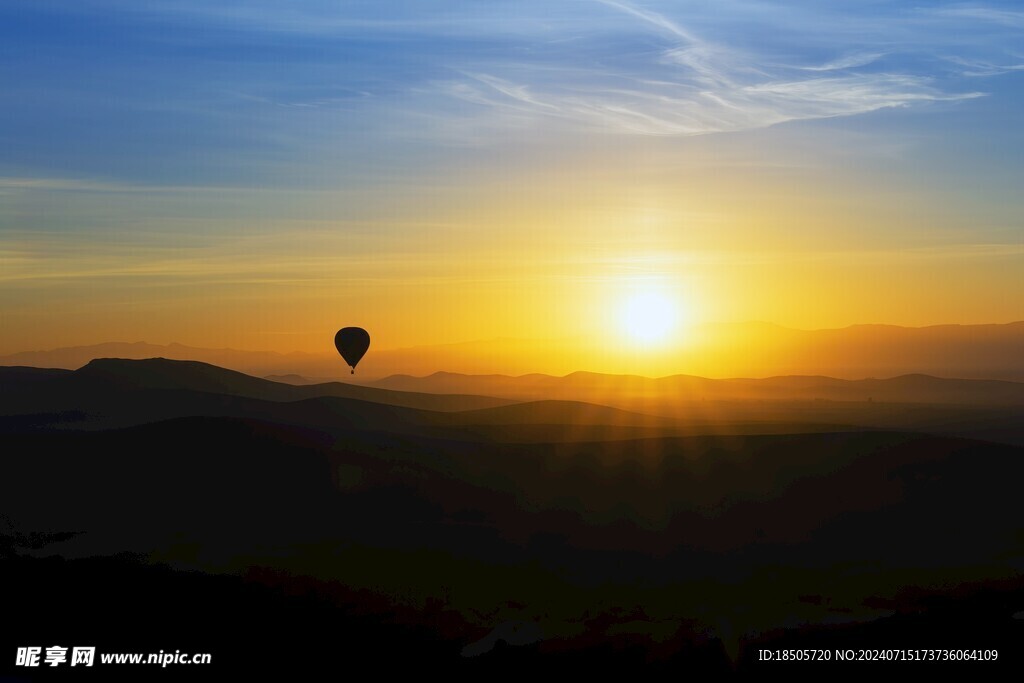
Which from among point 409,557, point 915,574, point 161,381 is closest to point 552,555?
point 409,557

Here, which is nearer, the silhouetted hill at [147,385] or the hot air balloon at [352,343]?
the hot air balloon at [352,343]

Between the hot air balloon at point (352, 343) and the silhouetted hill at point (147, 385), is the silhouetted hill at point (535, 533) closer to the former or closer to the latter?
the hot air balloon at point (352, 343)

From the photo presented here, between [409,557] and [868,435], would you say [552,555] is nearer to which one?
[409,557]

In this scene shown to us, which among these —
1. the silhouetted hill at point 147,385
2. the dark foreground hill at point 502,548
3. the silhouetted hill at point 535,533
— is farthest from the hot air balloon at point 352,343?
the silhouetted hill at point 147,385

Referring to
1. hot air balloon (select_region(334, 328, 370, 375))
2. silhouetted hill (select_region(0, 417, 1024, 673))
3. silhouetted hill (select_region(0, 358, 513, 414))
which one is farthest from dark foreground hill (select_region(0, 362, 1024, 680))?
silhouetted hill (select_region(0, 358, 513, 414))

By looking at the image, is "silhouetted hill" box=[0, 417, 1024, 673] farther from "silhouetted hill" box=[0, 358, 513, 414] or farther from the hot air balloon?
"silhouetted hill" box=[0, 358, 513, 414]

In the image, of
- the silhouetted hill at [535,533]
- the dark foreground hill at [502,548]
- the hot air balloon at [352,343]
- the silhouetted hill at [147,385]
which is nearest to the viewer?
the dark foreground hill at [502,548]

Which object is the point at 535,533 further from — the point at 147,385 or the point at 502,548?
the point at 147,385
